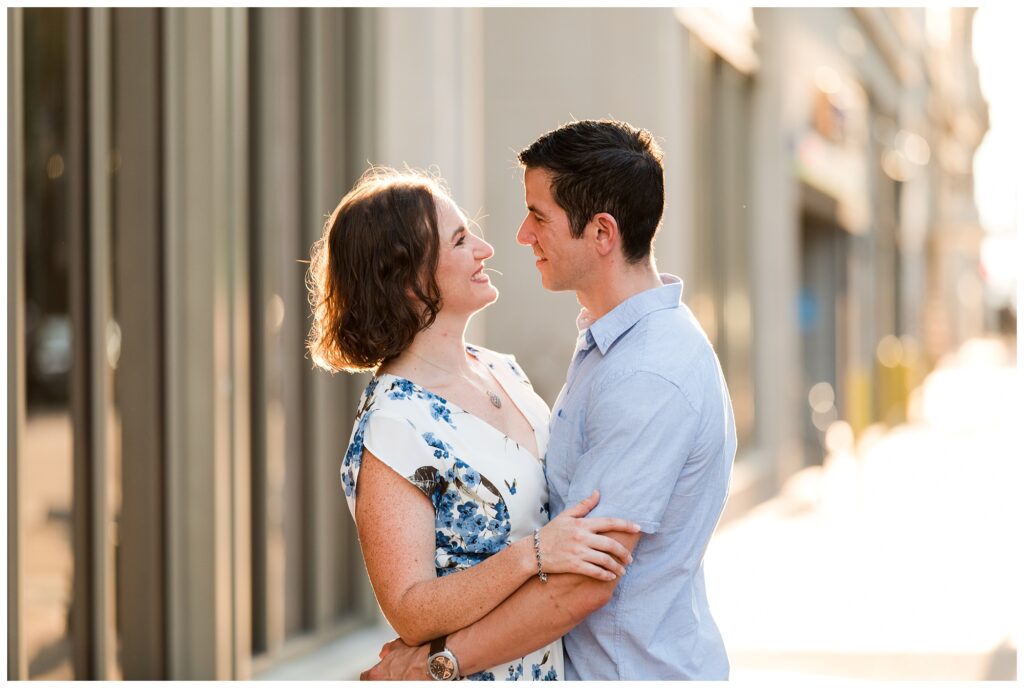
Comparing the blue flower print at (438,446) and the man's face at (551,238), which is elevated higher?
the man's face at (551,238)

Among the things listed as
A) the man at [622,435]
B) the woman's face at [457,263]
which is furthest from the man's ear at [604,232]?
the woman's face at [457,263]

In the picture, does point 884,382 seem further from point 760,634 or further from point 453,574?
point 453,574

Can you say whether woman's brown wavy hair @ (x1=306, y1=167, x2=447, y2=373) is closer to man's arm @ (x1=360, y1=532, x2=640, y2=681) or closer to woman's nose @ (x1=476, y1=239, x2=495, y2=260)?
woman's nose @ (x1=476, y1=239, x2=495, y2=260)

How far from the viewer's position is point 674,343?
2354 millimetres

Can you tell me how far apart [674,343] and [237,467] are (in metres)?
2.78

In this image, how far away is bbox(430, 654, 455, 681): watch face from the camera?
2.36 metres

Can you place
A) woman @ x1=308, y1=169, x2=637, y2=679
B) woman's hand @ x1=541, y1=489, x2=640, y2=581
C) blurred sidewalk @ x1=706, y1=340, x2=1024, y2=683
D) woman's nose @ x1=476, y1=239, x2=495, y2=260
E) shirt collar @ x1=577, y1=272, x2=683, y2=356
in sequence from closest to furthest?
woman's hand @ x1=541, y1=489, x2=640, y2=581 → woman @ x1=308, y1=169, x2=637, y2=679 → shirt collar @ x1=577, y1=272, x2=683, y2=356 → woman's nose @ x1=476, y1=239, x2=495, y2=260 → blurred sidewalk @ x1=706, y1=340, x2=1024, y2=683

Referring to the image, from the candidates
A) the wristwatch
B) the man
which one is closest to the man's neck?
the man

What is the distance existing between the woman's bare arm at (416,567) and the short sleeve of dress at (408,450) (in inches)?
0.7

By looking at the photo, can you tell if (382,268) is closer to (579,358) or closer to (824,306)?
(579,358)

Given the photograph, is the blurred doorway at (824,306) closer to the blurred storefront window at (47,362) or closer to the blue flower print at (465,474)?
the blurred storefront window at (47,362)

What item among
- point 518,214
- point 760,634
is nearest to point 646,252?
point 760,634

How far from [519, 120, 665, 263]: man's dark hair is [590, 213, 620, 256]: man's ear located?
0.04 ft

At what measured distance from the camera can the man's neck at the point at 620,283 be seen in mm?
2514
